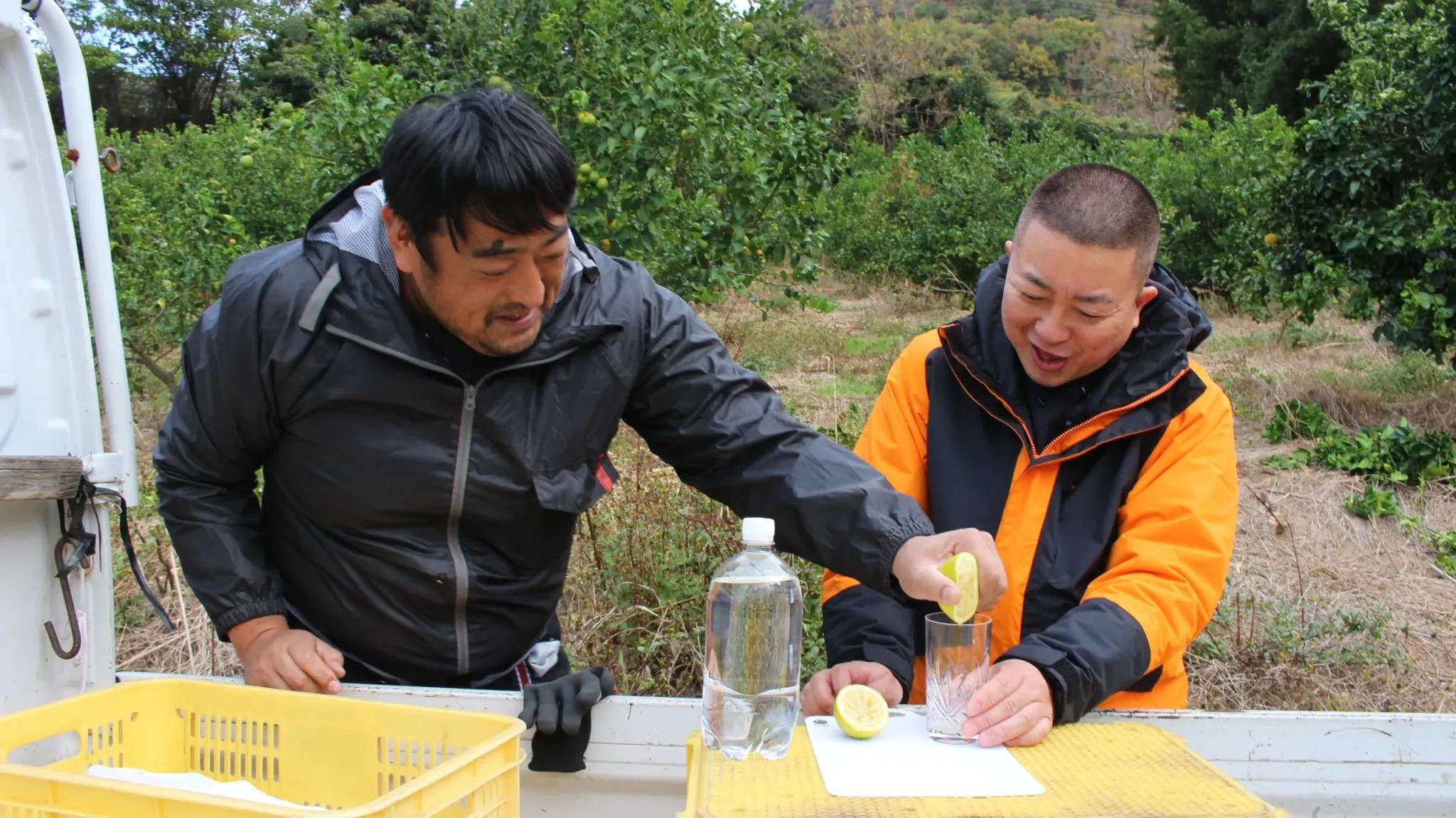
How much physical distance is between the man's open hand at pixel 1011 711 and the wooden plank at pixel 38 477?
61.5 inches

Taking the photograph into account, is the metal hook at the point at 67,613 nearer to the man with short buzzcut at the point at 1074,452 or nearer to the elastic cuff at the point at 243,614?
the elastic cuff at the point at 243,614

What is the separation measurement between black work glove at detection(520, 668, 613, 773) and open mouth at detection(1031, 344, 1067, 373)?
1.07m

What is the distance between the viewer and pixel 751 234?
5812 mm

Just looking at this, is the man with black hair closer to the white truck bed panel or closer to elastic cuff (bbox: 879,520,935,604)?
elastic cuff (bbox: 879,520,935,604)

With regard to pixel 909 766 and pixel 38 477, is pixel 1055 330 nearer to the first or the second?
pixel 909 766

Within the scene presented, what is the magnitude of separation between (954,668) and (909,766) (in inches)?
9.4

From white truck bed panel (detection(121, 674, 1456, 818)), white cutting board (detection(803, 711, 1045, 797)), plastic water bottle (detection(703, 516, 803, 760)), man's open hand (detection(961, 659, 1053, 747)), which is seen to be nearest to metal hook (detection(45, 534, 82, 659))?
white truck bed panel (detection(121, 674, 1456, 818))

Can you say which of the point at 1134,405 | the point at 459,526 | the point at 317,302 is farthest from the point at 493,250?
→ the point at 1134,405

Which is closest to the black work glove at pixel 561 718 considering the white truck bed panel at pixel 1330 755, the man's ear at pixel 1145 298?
the white truck bed panel at pixel 1330 755

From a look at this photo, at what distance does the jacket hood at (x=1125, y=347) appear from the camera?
2336mm

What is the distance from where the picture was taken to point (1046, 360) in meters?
2.41

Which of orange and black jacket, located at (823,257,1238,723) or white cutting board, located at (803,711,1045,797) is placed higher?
orange and black jacket, located at (823,257,1238,723)

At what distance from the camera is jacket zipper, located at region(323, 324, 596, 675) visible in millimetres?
2084

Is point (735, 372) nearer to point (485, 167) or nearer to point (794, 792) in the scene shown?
point (485, 167)
